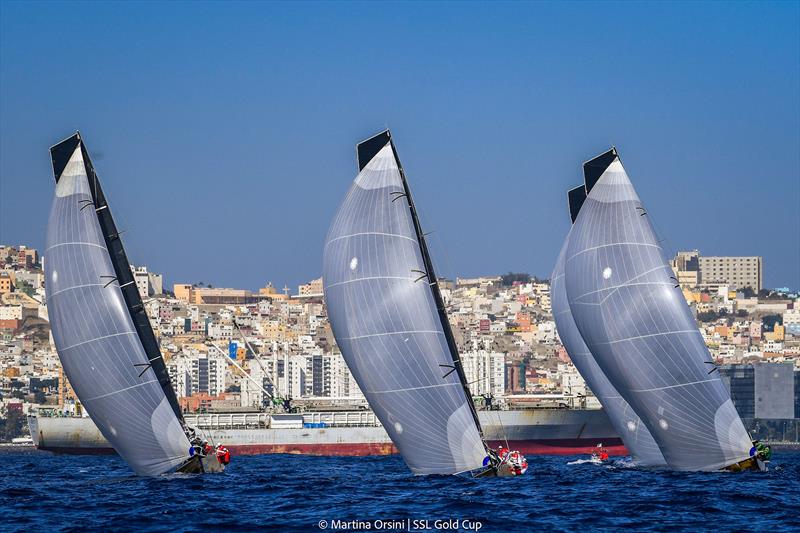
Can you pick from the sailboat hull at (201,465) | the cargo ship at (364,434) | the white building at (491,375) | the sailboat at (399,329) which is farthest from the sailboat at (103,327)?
the white building at (491,375)

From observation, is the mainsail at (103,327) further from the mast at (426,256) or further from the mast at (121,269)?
the mast at (426,256)

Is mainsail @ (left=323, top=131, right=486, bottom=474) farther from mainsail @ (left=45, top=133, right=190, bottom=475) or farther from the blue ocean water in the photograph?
mainsail @ (left=45, top=133, right=190, bottom=475)

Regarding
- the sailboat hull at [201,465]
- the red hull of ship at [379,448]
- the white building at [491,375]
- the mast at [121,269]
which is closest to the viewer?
the mast at [121,269]

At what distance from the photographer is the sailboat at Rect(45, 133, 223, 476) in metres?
37.4

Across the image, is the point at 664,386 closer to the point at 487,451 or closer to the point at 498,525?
the point at 487,451

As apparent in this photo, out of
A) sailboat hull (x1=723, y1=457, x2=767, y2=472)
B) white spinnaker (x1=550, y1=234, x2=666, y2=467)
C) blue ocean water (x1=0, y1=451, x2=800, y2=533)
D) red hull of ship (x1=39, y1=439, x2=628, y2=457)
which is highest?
white spinnaker (x1=550, y1=234, x2=666, y2=467)

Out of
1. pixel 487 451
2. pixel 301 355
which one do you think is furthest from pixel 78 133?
pixel 301 355

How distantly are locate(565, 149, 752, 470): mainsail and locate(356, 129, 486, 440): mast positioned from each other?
4044mm

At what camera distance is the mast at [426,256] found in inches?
1462

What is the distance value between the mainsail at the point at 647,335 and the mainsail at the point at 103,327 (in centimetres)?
1088

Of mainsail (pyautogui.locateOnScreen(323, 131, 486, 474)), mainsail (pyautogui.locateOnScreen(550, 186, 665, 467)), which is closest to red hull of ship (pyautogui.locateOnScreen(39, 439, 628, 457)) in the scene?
mainsail (pyautogui.locateOnScreen(550, 186, 665, 467))

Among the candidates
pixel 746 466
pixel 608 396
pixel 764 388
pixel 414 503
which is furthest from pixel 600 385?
pixel 764 388

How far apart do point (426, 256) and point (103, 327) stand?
791 cm

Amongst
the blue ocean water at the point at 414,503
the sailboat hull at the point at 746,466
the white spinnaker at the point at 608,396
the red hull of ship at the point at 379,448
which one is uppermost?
the white spinnaker at the point at 608,396
